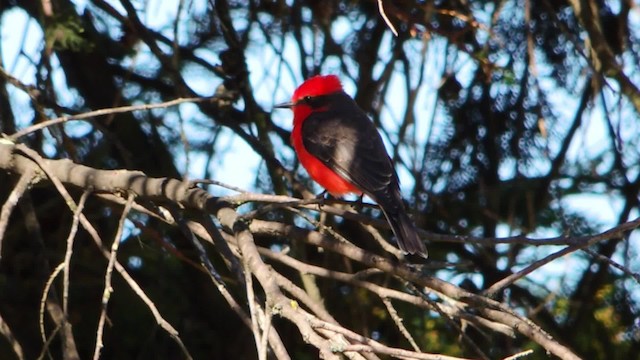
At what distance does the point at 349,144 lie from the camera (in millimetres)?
4926

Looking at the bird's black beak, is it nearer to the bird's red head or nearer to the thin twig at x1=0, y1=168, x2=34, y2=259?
the bird's red head

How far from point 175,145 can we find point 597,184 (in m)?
1.82

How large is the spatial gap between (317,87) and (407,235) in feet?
4.66

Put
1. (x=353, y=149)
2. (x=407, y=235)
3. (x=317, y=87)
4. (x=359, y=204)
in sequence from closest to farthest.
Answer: (x=407, y=235) < (x=359, y=204) < (x=353, y=149) < (x=317, y=87)

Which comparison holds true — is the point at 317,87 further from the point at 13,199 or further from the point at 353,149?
the point at 13,199

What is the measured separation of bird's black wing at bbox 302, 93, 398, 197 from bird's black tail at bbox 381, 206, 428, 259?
39 cm

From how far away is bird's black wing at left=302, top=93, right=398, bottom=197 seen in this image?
14.9 feet

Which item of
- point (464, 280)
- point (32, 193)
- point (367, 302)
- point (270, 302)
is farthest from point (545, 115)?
point (270, 302)

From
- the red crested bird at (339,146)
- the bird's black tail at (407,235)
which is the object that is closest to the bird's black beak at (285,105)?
the red crested bird at (339,146)

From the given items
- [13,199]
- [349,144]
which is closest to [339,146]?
[349,144]

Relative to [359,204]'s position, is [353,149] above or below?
above

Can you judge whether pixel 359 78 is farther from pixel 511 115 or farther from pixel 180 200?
pixel 180 200

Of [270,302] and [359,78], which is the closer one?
[270,302]

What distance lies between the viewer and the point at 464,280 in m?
4.96
